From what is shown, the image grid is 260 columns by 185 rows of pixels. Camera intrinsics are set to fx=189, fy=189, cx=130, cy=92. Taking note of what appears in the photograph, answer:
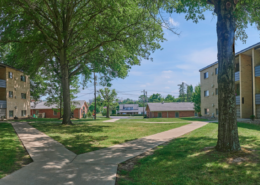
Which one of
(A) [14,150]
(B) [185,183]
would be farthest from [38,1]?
(B) [185,183]

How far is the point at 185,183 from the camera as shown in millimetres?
4086

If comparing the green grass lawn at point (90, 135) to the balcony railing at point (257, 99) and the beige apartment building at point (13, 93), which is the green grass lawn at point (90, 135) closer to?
the balcony railing at point (257, 99)

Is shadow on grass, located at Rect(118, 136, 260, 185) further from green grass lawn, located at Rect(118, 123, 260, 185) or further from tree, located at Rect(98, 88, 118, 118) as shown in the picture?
tree, located at Rect(98, 88, 118, 118)

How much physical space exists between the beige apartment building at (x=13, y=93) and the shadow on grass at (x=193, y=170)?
87.2 feet

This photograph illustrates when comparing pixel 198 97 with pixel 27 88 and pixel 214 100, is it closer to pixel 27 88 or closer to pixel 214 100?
pixel 214 100

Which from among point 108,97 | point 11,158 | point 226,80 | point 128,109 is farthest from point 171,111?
point 11,158

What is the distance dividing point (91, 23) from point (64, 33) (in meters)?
2.25

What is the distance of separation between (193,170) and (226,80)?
312 centimetres

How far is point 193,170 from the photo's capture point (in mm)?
4801

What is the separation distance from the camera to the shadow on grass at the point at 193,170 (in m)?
4.21

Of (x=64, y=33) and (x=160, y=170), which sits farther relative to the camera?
(x=64, y=33)

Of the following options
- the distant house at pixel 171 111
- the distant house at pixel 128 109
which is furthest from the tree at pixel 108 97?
the distant house at pixel 128 109

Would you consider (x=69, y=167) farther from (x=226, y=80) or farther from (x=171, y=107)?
(x=171, y=107)

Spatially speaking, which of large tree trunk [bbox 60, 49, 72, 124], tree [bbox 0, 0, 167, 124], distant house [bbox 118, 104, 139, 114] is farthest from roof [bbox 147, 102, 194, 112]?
large tree trunk [bbox 60, 49, 72, 124]
